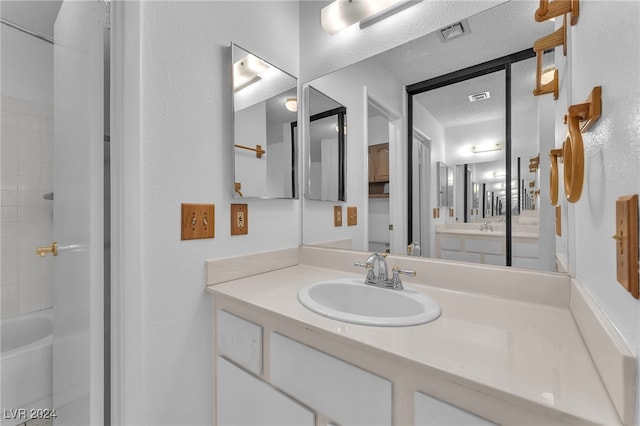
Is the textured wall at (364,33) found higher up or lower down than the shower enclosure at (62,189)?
higher up

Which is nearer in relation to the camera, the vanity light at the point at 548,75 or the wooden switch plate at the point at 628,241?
the wooden switch plate at the point at 628,241

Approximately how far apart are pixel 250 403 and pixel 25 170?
2.29 metres

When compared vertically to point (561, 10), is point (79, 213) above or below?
below

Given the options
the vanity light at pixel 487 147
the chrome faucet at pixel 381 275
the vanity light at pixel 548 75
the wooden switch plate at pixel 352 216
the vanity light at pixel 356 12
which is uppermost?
the vanity light at pixel 356 12

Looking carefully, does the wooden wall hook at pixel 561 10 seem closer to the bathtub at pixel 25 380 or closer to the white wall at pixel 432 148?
the white wall at pixel 432 148

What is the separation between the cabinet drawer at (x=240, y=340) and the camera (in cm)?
84

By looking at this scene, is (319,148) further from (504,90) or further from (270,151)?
(504,90)

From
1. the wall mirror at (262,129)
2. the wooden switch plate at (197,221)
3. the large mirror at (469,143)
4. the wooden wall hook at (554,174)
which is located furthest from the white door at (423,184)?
the wooden switch plate at (197,221)

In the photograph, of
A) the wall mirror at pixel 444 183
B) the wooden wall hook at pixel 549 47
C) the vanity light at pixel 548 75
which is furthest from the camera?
the wall mirror at pixel 444 183

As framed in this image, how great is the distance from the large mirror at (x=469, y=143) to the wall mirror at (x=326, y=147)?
14cm

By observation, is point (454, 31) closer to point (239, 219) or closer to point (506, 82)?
point (506, 82)

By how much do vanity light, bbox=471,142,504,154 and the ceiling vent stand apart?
0.42 meters

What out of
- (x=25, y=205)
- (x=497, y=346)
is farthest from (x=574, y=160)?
(x=25, y=205)

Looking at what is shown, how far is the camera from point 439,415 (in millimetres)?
511
